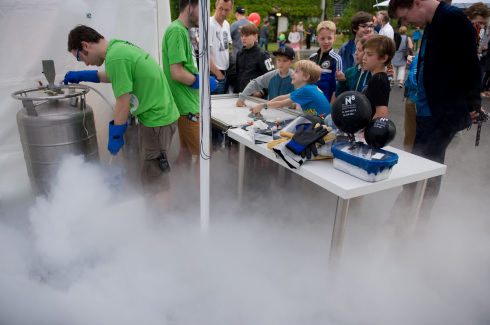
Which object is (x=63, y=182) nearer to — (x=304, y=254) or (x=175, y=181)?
(x=175, y=181)

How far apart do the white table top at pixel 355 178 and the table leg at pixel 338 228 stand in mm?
77

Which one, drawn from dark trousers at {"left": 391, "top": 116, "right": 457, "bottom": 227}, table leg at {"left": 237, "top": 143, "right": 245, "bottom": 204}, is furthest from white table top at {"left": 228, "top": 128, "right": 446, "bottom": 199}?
table leg at {"left": 237, "top": 143, "right": 245, "bottom": 204}

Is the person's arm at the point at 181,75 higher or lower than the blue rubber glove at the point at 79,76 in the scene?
higher

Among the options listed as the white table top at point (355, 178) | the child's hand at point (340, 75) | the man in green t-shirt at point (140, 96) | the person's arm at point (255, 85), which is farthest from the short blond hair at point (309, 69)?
the man in green t-shirt at point (140, 96)

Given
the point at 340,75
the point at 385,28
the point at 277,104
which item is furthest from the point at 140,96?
the point at 385,28

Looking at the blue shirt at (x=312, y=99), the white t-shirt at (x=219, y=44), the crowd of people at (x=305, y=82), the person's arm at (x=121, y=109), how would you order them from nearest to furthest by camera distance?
the crowd of people at (x=305, y=82) < the person's arm at (x=121, y=109) < the blue shirt at (x=312, y=99) < the white t-shirt at (x=219, y=44)

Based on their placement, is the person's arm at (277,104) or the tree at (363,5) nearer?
A: the person's arm at (277,104)

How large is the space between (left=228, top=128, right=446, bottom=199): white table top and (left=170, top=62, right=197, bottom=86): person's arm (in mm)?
884

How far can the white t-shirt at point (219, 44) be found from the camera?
415cm

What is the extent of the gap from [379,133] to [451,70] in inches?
32.6

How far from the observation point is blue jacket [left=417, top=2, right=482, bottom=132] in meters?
2.03

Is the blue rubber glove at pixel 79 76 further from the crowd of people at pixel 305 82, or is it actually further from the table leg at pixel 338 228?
the table leg at pixel 338 228

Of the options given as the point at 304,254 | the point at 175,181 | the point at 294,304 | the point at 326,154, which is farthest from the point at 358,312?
the point at 175,181

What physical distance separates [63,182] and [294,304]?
187cm
